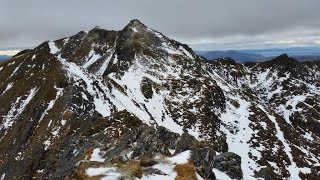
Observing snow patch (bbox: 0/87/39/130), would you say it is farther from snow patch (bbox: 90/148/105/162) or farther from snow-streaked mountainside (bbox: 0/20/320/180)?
snow patch (bbox: 90/148/105/162)

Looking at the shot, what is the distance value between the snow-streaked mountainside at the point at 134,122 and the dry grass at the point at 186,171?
0.30 feet

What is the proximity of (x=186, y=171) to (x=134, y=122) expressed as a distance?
124 feet

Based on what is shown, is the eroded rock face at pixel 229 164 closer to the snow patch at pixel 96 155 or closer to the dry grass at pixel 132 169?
the snow patch at pixel 96 155

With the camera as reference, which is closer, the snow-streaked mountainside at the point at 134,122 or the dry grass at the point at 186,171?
the dry grass at the point at 186,171

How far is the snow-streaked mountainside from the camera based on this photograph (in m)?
49.4

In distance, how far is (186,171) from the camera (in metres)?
39.2

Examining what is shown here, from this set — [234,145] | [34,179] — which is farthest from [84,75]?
[234,145]

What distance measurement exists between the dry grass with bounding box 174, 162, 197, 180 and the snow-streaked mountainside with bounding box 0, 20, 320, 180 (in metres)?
0.09

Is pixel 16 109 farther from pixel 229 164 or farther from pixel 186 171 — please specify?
pixel 186 171

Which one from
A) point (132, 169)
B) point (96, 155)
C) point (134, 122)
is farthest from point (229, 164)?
point (134, 122)

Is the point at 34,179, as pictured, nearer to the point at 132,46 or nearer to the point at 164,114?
the point at 164,114

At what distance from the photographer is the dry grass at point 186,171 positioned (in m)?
38.3

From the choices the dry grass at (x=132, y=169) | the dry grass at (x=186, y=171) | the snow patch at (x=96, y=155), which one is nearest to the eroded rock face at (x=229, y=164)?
the dry grass at (x=186, y=171)

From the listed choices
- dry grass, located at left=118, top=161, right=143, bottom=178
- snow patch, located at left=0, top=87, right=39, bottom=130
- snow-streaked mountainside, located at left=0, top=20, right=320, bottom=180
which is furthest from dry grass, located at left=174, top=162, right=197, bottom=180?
snow patch, located at left=0, top=87, right=39, bottom=130
